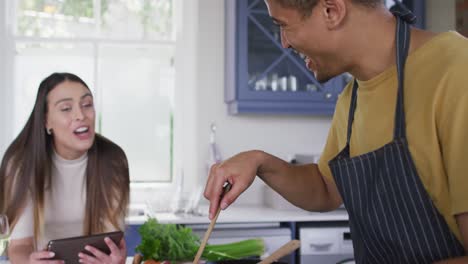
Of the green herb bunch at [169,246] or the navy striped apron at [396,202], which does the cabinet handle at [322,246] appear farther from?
the navy striped apron at [396,202]

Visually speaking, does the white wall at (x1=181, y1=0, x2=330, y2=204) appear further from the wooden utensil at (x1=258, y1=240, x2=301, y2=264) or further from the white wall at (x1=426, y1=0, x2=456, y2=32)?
the wooden utensil at (x1=258, y1=240, x2=301, y2=264)

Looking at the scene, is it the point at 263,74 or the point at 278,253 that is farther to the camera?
the point at 263,74

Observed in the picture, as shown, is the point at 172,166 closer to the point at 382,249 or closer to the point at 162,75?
the point at 162,75

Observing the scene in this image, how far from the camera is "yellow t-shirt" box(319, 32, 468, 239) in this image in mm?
967

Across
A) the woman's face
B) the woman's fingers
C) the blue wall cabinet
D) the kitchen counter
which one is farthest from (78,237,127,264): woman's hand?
the blue wall cabinet

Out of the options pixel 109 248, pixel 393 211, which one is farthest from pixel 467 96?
pixel 109 248

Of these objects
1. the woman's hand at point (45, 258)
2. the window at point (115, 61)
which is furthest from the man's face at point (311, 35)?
the window at point (115, 61)

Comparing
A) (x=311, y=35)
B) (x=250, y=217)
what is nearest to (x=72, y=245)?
(x=311, y=35)

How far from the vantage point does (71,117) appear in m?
2.28

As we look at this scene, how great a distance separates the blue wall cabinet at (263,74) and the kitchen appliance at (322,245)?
79 cm

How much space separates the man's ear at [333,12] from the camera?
1149mm

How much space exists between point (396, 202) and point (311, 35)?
1.26 ft

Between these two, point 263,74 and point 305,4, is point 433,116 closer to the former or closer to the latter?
point 305,4

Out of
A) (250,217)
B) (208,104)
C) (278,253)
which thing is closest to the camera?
(278,253)
